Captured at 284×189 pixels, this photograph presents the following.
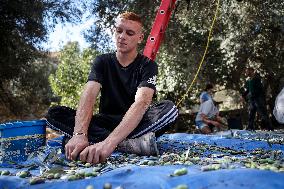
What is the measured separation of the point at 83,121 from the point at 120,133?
0.40 m

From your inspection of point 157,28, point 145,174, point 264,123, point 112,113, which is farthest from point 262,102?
point 145,174

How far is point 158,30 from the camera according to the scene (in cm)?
734

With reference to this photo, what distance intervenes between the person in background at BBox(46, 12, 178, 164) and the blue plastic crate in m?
0.21

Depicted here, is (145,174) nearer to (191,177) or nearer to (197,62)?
(191,177)

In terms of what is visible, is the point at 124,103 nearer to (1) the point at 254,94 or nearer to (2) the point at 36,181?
(2) the point at 36,181

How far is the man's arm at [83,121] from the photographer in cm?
285

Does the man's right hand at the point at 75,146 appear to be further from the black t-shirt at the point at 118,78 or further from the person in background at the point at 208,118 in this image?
the person in background at the point at 208,118

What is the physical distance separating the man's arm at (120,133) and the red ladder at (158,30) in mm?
3968

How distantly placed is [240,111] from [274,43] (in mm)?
3360

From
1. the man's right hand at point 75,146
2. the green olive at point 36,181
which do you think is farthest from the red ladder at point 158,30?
the green olive at point 36,181

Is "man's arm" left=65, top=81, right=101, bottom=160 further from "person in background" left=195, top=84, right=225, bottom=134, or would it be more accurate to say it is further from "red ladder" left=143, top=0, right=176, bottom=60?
"person in background" left=195, top=84, right=225, bottom=134

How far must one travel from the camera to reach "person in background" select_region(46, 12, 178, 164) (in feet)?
10.4

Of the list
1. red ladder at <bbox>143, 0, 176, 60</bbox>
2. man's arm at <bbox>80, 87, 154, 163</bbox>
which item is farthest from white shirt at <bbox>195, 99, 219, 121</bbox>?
man's arm at <bbox>80, 87, 154, 163</bbox>

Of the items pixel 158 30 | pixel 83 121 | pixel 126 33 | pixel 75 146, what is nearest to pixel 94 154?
pixel 75 146
